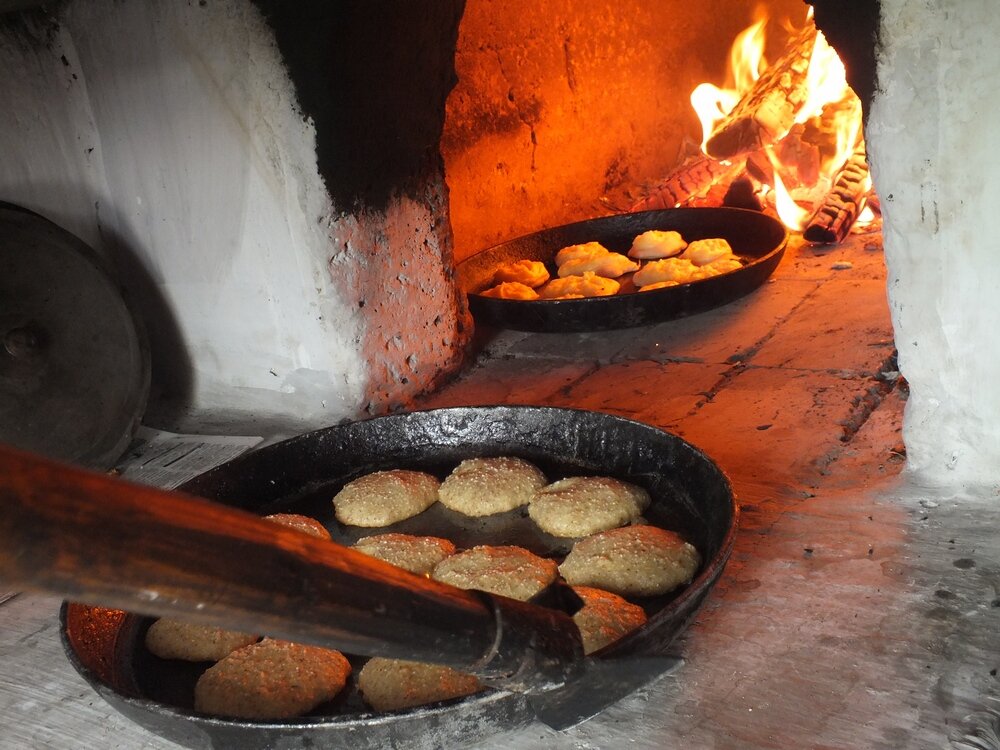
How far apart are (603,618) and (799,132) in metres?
3.80

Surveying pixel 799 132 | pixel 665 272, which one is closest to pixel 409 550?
pixel 665 272

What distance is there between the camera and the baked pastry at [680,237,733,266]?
3791 mm

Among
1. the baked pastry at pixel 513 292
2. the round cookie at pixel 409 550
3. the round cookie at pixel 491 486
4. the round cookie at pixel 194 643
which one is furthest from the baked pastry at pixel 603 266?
the round cookie at pixel 194 643

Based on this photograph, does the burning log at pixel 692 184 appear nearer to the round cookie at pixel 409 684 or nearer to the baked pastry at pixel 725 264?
the baked pastry at pixel 725 264

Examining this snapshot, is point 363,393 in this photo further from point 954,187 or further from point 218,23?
point 954,187

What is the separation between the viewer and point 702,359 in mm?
3188

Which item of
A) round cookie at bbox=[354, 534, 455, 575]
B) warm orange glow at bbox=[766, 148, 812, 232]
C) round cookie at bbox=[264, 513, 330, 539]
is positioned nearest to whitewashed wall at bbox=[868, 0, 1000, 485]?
round cookie at bbox=[354, 534, 455, 575]

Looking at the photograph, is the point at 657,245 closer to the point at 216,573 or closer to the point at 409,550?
the point at 409,550

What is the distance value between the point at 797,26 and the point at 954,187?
429cm

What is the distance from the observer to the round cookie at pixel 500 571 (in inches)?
71.1

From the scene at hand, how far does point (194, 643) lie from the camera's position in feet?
5.86

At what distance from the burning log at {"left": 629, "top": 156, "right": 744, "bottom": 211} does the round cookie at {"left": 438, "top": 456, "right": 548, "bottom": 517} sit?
2.95 meters

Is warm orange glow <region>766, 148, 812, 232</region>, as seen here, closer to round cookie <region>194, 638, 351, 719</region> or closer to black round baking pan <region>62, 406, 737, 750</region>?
black round baking pan <region>62, 406, 737, 750</region>

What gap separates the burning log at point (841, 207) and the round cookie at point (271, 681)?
325 centimetres
